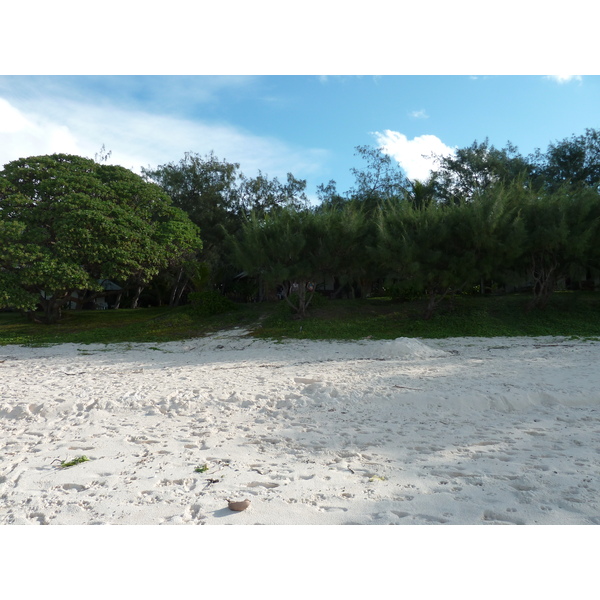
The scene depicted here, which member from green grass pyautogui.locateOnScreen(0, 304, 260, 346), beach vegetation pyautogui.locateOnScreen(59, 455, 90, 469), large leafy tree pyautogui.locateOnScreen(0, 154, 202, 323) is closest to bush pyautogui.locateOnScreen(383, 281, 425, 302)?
green grass pyautogui.locateOnScreen(0, 304, 260, 346)

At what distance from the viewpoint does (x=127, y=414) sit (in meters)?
5.75

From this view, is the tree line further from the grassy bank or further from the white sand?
the white sand

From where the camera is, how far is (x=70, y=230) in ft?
51.7

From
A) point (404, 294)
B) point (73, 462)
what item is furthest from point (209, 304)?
point (73, 462)

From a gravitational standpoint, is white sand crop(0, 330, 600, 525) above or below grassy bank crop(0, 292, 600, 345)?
below

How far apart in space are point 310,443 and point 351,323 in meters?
11.4

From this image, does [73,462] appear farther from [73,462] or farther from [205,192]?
[205,192]

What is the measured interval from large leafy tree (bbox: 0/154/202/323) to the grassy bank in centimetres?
167

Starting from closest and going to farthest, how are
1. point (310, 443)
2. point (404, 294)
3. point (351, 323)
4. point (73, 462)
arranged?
point (73, 462) → point (310, 443) → point (351, 323) → point (404, 294)

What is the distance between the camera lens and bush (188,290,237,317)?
63.3 ft

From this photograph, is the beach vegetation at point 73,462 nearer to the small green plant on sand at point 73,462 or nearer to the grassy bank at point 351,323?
the small green plant on sand at point 73,462

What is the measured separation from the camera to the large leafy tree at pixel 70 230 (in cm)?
1567

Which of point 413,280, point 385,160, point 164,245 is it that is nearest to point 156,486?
point 413,280

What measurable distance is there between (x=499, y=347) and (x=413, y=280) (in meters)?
4.98
